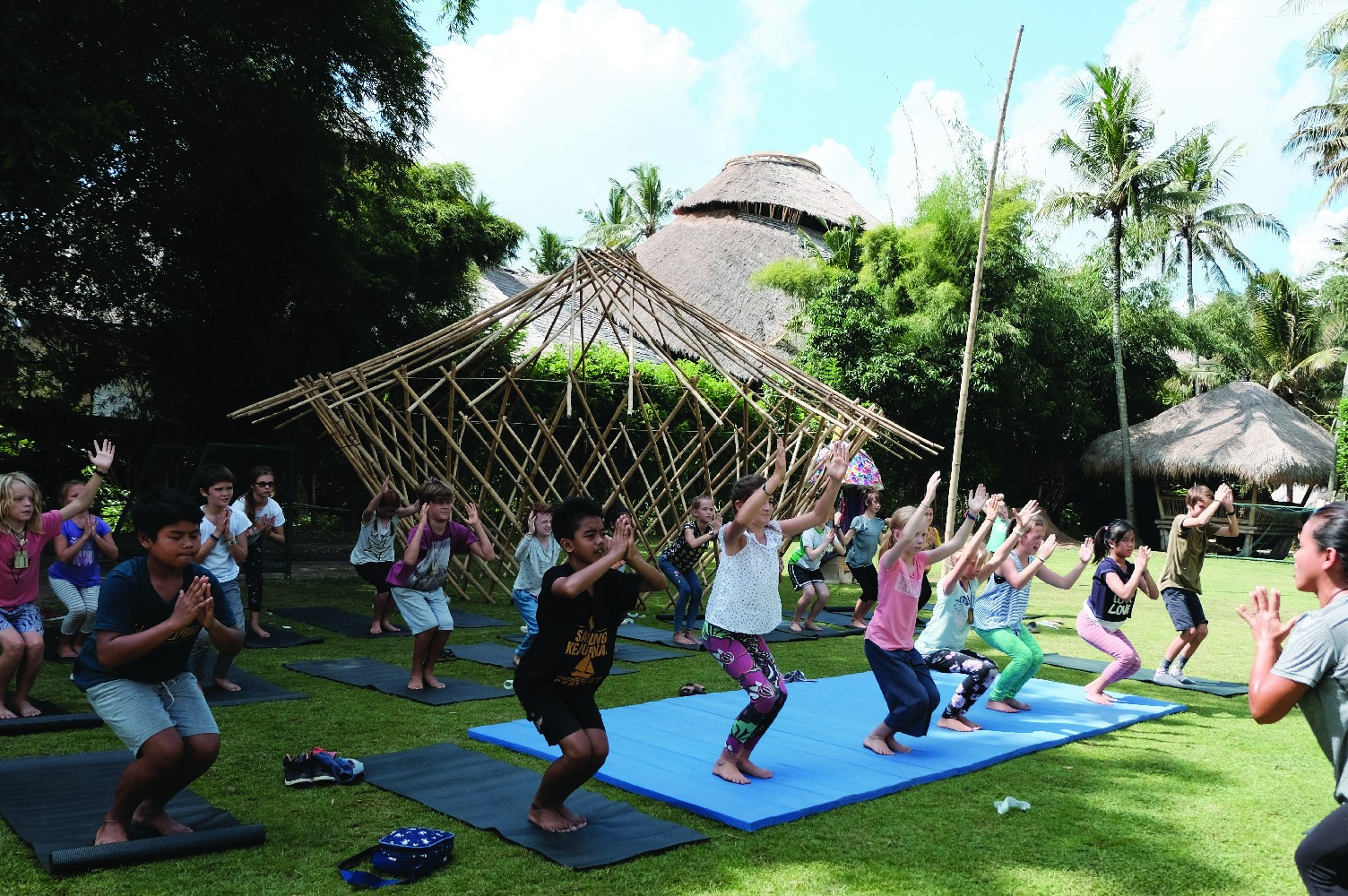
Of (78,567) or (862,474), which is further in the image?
(862,474)

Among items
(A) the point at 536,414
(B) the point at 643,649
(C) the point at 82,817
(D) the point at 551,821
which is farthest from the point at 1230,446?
(C) the point at 82,817

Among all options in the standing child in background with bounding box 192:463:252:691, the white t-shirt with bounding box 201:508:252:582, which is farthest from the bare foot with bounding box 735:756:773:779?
the white t-shirt with bounding box 201:508:252:582

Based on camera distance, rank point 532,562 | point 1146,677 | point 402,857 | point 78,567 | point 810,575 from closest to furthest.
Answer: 1. point 402,857
2. point 78,567
3. point 532,562
4. point 1146,677
5. point 810,575

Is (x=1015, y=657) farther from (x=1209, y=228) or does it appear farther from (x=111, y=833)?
(x=1209, y=228)

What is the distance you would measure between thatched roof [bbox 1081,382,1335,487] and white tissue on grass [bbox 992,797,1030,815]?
2120 cm

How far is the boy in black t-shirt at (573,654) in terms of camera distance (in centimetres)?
434

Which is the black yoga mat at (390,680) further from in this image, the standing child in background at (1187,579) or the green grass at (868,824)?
the standing child in background at (1187,579)

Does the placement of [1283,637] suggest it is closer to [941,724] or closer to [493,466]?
[941,724]

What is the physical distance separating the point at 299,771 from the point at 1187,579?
6.77 metres

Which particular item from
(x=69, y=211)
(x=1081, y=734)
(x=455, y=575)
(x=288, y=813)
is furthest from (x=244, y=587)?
(x=1081, y=734)

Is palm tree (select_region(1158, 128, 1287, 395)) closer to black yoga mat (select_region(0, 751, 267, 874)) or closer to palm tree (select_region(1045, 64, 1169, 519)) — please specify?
palm tree (select_region(1045, 64, 1169, 519))

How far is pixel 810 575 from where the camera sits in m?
10.6

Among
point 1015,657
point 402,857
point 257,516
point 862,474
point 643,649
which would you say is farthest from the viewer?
point 862,474

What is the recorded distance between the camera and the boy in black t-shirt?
14.2 feet
